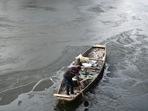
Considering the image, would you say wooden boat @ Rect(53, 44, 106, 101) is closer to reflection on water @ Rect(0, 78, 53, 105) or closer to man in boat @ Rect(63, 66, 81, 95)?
man in boat @ Rect(63, 66, 81, 95)

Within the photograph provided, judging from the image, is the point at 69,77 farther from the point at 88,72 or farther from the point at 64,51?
the point at 64,51

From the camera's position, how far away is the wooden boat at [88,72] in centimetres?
1244

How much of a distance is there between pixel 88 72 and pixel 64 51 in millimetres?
4454

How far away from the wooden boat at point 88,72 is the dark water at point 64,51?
48 cm

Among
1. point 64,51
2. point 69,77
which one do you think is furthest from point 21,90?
point 64,51

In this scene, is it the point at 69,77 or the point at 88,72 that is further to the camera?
the point at 88,72

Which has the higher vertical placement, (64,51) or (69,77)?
(69,77)

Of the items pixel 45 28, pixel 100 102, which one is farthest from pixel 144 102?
pixel 45 28

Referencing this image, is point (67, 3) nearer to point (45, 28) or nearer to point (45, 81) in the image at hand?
point (45, 28)

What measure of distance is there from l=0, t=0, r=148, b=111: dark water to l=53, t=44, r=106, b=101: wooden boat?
484 millimetres

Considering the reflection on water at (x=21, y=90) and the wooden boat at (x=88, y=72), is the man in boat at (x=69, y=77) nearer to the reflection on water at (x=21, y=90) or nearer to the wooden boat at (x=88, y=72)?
the wooden boat at (x=88, y=72)

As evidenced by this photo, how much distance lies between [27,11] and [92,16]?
22.3 feet

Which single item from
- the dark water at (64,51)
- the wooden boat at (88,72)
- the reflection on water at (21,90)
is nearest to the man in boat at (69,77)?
the wooden boat at (88,72)

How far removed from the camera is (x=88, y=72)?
14.5m
